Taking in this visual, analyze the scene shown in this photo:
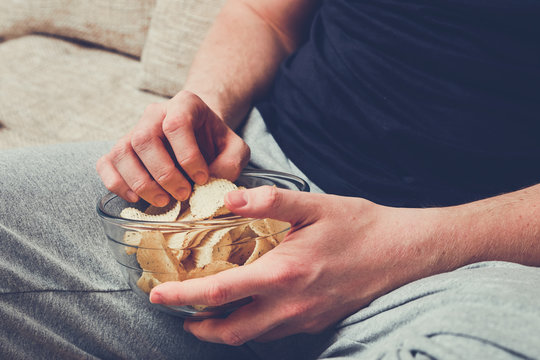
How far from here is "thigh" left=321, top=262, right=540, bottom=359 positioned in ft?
1.41

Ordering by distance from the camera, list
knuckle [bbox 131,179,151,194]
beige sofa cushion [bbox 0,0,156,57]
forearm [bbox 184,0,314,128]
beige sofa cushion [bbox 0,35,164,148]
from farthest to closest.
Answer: beige sofa cushion [bbox 0,0,156,57]
beige sofa cushion [bbox 0,35,164,148]
forearm [bbox 184,0,314,128]
knuckle [bbox 131,179,151,194]

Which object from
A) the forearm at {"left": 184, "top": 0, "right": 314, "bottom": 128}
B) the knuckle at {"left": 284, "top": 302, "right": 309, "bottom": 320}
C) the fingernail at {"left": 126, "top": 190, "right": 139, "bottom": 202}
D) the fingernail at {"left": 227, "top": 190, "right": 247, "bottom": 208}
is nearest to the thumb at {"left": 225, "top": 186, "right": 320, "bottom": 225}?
the fingernail at {"left": 227, "top": 190, "right": 247, "bottom": 208}

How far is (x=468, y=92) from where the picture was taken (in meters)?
0.72

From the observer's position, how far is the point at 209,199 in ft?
1.94

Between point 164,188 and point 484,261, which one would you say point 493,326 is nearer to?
point 484,261

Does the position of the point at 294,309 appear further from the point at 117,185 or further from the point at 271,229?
the point at 117,185

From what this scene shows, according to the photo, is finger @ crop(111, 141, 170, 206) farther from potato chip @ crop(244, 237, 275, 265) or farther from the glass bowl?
potato chip @ crop(244, 237, 275, 265)

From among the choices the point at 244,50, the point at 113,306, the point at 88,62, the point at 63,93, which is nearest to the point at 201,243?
the point at 113,306

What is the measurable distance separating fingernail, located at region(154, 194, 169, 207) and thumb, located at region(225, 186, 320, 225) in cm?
18

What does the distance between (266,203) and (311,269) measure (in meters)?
0.11

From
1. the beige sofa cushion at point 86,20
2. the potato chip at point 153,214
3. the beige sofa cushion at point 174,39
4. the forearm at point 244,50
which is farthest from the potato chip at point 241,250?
the beige sofa cushion at point 86,20

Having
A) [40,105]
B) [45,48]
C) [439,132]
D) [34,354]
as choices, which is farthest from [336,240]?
[45,48]

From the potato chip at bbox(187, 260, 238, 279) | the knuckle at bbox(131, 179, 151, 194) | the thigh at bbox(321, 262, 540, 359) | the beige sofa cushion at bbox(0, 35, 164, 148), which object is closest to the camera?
the thigh at bbox(321, 262, 540, 359)

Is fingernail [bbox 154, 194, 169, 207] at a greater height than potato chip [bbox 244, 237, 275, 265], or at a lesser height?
lesser
